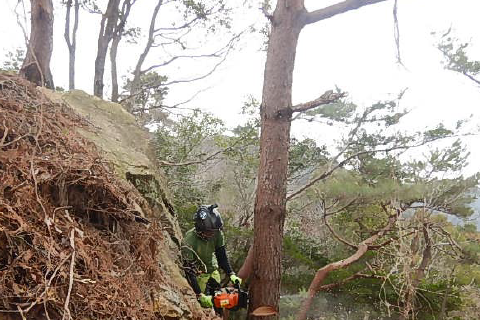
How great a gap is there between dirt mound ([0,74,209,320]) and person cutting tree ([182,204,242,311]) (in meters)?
0.67

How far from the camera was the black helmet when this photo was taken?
4102 millimetres

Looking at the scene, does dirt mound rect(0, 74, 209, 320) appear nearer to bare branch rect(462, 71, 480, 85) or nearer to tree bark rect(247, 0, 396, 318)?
tree bark rect(247, 0, 396, 318)

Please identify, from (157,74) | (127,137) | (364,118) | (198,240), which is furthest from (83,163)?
(157,74)

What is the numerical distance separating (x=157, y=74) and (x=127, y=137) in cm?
1128

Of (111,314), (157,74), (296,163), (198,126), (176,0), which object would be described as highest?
(176,0)

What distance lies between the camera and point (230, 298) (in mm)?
4211

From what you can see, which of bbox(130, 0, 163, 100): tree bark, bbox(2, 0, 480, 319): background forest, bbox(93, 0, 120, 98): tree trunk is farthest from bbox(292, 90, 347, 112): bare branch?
bbox(130, 0, 163, 100): tree bark

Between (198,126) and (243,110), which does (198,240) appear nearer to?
(198,126)

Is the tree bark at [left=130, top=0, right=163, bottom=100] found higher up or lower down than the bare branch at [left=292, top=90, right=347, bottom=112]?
higher up

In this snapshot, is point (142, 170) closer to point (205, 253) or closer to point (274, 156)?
point (205, 253)

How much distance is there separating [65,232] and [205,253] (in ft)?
7.87

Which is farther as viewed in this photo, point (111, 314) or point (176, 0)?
point (176, 0)

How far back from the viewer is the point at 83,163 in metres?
2.63

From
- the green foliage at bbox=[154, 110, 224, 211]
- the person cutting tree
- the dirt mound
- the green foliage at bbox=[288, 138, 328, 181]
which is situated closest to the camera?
the dirt mound
